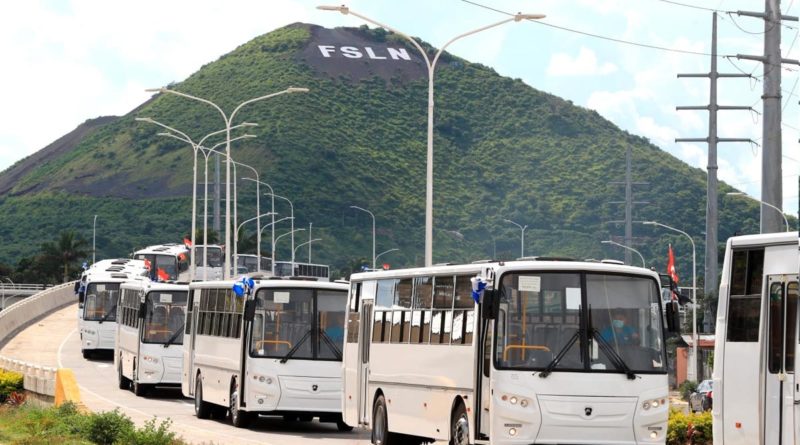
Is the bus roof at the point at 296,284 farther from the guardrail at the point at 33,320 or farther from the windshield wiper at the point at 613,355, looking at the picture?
the guardrail at the point at 33,320

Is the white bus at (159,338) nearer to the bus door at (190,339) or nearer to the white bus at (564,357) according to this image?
the bus door at (190,339)

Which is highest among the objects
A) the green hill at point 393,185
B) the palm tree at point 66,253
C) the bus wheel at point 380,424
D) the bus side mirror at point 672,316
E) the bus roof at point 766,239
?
the green hill at point 393,185

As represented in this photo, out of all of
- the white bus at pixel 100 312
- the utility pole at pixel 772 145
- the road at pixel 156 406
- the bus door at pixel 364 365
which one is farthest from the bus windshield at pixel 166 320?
the utility pole at pixel 772 145

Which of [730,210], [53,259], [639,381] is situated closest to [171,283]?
[639,381]

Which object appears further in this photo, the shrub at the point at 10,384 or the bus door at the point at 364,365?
the shrub at the point at 10,384

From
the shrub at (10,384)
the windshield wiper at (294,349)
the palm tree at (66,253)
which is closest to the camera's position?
the windshield wiper at (294,349)

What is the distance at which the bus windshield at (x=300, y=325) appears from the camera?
29516 millimetres

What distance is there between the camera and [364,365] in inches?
1029

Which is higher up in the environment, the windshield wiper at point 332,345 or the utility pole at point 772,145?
the utility pole at point 772,145

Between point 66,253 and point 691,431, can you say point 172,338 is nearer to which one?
point 691,431

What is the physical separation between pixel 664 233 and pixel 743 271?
13461cm

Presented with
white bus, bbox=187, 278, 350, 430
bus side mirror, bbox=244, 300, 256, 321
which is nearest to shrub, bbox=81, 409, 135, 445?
white bus, bbox=187, 278, 350, 430

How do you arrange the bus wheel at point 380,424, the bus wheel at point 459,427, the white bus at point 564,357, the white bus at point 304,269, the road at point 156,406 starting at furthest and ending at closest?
1. the white bus at point 304,269
2. the road at point 156,406
3. the bus wheel at point 380,424
4. the bus wheel at point 459,427
5. the white bus at point 564,357

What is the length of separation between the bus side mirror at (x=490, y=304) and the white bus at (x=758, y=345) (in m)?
3.13
